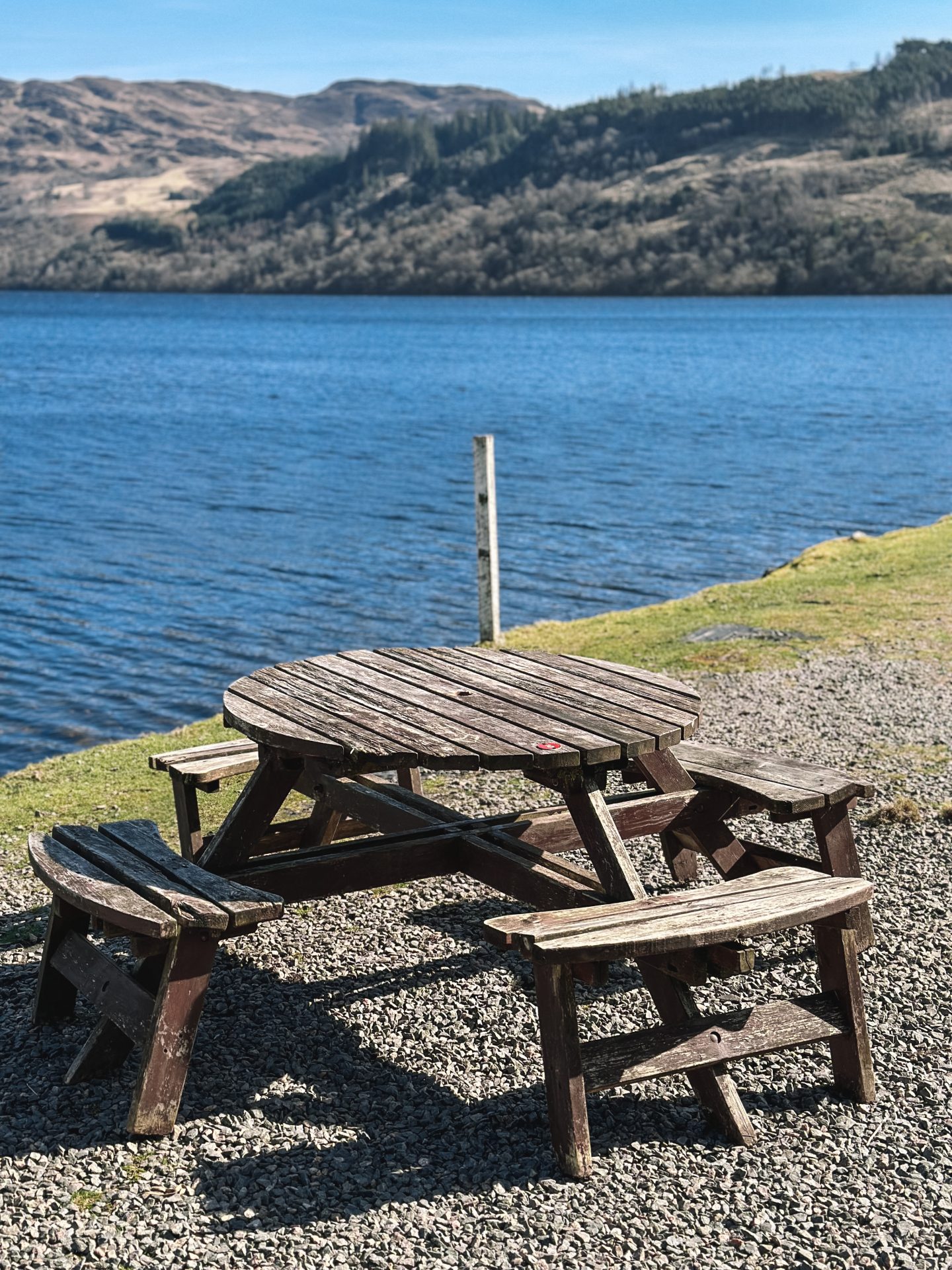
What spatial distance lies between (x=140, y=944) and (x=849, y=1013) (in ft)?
8.90

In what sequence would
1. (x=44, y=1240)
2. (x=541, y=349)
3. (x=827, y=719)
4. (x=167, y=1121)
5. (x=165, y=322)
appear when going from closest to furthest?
1. (x=44, y=1240)
2. (x=167, y=1121)
3. (x=827, y=719)
4. (x=541, y=349)
5. (x=165, y=322)

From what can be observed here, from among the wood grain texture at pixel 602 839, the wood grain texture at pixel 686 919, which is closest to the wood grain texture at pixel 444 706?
the wood grain texture at pixel 602 839

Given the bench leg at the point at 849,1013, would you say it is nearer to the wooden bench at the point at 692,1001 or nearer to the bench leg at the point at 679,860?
the wooden bench at the point at 692,1001

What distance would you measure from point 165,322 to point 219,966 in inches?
5721

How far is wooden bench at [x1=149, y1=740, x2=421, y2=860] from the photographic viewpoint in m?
6.95

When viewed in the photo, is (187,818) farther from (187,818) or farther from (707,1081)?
(707,1081)

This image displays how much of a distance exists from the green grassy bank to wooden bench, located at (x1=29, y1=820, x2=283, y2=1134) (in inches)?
101

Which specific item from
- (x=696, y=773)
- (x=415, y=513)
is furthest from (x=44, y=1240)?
(x=415, y=513)

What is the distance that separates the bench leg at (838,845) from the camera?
609 centimetres

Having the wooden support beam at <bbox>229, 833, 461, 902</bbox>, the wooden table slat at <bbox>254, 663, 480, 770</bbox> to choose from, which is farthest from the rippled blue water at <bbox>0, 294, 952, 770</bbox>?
the wooden support beam at <bbox>229, 833, 461, 902</bbox>

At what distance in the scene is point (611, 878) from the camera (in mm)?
5336

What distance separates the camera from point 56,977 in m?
5.63

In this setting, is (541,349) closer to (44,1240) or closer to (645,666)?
(645,666)

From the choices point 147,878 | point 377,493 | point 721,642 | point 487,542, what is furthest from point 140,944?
point 377,493
